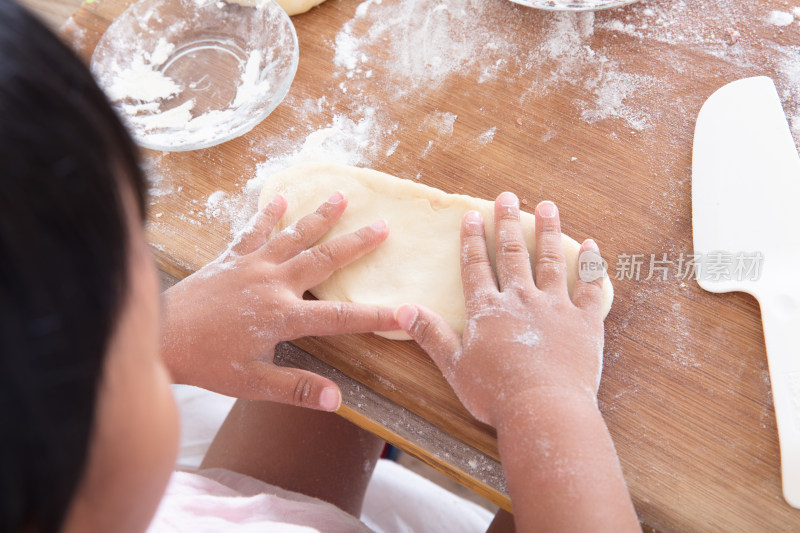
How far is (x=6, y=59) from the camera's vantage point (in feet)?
0.92

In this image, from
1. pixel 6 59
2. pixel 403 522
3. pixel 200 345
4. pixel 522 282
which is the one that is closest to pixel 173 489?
pixel 200 345

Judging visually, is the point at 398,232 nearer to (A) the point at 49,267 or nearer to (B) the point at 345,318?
(B) the point at 345,318

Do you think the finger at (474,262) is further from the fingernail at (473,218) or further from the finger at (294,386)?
the finger at (294,386)

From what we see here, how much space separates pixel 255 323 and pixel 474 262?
0.93 feet

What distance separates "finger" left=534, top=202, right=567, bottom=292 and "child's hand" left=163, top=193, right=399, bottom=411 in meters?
0.19

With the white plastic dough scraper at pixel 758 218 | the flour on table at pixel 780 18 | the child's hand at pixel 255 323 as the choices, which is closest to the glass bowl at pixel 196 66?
the child's hand at pixel 255 323

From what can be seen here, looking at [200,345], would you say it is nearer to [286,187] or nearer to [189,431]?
[286,187]

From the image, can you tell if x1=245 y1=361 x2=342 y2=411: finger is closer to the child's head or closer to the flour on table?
the child's head

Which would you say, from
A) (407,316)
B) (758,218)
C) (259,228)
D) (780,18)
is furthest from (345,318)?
(780,18)

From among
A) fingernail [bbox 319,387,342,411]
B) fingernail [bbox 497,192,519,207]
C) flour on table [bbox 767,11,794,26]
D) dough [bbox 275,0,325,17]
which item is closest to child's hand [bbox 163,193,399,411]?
fingernail [bbox 319,387,342,411]

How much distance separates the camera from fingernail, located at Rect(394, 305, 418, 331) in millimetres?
695

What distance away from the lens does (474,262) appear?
719 millimetres

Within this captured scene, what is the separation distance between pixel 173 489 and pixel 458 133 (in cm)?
65

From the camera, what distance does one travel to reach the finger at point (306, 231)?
749 mm
